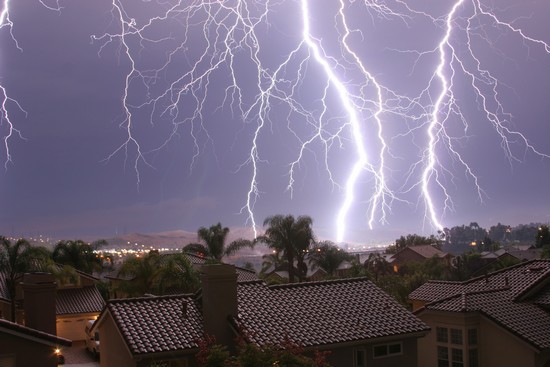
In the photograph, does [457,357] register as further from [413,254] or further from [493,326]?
[413,254]

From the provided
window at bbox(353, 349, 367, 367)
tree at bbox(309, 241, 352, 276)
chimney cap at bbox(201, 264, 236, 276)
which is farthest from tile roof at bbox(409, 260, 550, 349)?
tree at bbox(309, 241, 352, 276)

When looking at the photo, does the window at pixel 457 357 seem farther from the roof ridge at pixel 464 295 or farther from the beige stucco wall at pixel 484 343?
the roof ridge at pixel 464 295

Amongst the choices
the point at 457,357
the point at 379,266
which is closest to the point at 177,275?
the point at 457,357

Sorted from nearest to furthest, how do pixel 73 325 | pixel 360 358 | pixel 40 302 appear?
pixel 40 302
pixel 360 358
pixel 73 325

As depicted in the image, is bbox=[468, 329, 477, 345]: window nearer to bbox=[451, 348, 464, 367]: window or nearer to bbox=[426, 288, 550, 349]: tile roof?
bbox=[451, 348, 464, 367]: window

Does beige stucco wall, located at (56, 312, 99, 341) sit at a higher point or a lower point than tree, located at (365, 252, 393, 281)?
lower

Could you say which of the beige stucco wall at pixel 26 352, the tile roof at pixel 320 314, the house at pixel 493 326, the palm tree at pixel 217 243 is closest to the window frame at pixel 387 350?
the tile roof at pixel 320 314

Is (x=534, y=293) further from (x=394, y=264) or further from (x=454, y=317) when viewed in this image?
(x=394, y=264)
